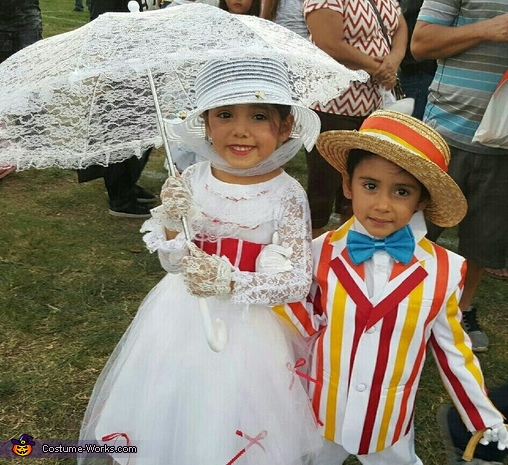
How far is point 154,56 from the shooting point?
168cm

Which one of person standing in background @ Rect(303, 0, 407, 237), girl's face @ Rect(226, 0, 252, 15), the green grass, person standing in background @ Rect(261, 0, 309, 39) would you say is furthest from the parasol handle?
person standing in background @ Rect(261, 0, 309, 39)

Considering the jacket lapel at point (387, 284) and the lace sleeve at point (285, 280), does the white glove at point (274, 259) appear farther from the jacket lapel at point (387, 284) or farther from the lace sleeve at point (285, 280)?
the jacket lapel at point (387, 284)

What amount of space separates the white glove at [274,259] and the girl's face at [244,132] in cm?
27

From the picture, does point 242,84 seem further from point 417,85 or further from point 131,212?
point 417,85

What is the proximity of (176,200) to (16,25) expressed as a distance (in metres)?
3.72

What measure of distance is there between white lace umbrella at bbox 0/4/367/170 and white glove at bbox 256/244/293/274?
50 cm

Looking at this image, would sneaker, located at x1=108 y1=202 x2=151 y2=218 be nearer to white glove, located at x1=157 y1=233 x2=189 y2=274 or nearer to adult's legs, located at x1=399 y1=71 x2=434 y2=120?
adult's legs, located at x1=399 y1=71 x2=434 y2=120

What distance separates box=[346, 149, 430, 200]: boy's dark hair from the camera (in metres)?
1.85

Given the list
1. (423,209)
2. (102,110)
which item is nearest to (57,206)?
(102,110)

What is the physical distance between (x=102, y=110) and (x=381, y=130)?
36.8 inches

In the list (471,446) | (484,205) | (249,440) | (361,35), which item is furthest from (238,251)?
(361,35)

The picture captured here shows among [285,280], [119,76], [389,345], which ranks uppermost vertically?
[119,76]

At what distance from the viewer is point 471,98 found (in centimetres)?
269

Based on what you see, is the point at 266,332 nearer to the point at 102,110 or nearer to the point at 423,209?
the point at 423,209
